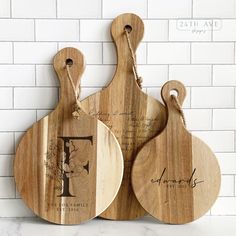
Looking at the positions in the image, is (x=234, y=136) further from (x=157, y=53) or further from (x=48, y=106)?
(x=48, y=106)

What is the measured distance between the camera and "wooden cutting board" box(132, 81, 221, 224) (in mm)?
1140

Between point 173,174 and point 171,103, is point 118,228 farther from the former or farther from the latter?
point 171,103

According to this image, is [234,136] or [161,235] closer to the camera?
[161,235]

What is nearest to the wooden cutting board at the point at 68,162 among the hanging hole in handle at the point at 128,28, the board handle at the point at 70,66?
the board handle at the point at 70,66

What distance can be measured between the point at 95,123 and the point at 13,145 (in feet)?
0.74

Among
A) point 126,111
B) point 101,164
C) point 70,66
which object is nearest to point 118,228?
point 101,164

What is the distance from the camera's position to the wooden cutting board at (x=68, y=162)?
3.72 ft

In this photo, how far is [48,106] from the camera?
1.17 metres

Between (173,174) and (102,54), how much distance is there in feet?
1.15

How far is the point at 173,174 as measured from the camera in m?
1.14

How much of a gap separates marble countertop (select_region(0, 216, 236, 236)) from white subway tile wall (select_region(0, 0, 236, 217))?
0.07 metres

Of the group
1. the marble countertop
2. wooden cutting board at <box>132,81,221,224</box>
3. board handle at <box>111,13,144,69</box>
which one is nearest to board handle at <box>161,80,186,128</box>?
wooden cutting board at <box>132,81,221,224</box>

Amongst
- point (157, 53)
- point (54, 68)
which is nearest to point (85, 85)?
point (54, 68)

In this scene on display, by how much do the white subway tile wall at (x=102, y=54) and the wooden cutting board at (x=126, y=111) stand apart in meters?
0.03
